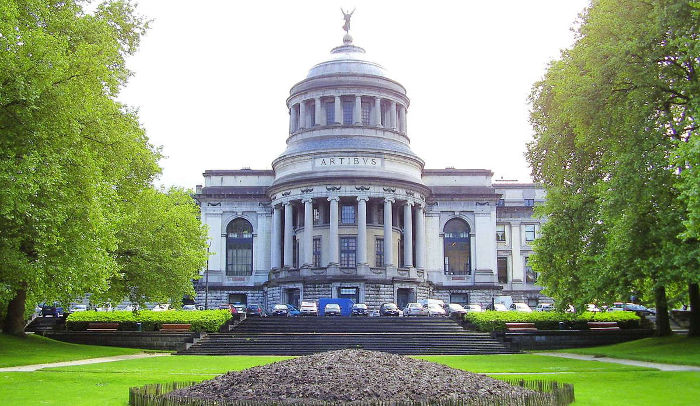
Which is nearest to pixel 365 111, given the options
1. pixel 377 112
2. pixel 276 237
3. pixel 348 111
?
pixel 377 112

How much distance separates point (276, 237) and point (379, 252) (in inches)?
428

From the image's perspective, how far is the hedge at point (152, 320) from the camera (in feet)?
147

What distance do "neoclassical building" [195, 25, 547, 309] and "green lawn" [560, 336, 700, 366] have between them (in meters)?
30.6

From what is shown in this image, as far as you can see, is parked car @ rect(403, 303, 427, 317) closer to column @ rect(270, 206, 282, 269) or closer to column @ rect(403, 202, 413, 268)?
column @ rect(403, 202, 413, 268)

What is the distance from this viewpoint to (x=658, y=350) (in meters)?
34.8

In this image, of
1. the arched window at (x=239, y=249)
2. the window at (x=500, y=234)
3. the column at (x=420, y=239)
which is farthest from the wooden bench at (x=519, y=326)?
the arched window at (x=239, y=249)

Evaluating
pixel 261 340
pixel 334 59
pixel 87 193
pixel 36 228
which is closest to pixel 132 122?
pixel 87 193

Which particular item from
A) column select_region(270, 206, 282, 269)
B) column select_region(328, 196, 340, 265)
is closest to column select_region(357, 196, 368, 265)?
column select_region(328, 196, 340, 265)

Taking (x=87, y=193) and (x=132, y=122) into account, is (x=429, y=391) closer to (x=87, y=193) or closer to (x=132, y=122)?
→ (x=87, y=193)

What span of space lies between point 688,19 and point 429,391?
19823 millimetres

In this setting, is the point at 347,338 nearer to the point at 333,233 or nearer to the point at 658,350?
the point at 658,350

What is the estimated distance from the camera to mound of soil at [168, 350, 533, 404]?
54.2ft

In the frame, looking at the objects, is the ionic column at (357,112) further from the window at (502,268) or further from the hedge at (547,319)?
the hedge at (547,319)

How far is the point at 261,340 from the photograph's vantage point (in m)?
42.2
